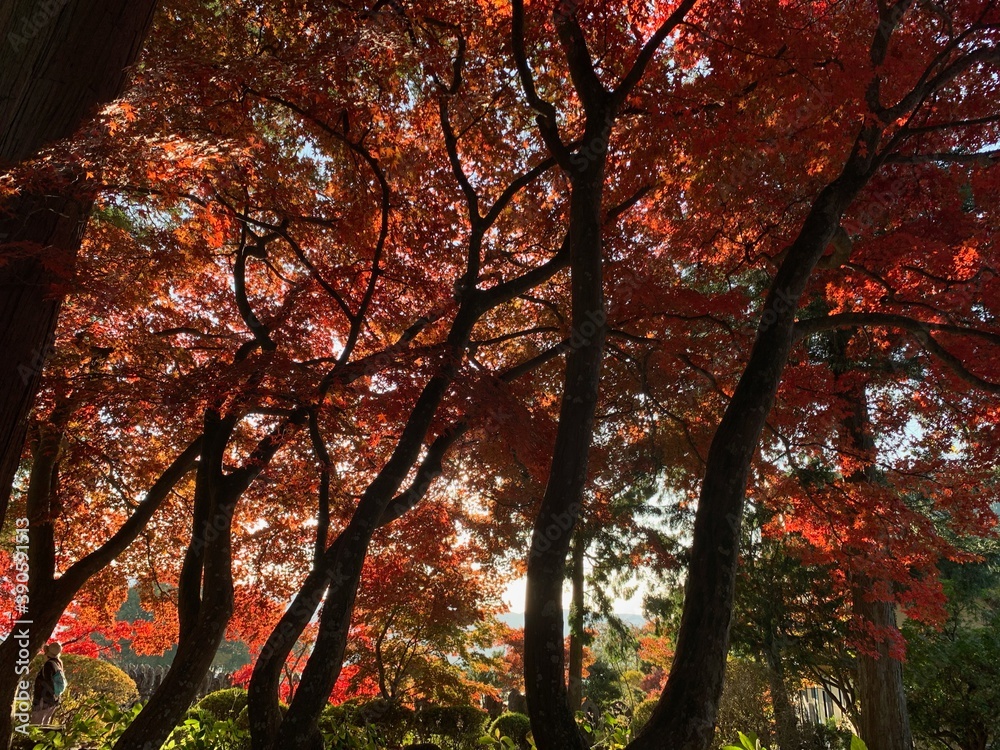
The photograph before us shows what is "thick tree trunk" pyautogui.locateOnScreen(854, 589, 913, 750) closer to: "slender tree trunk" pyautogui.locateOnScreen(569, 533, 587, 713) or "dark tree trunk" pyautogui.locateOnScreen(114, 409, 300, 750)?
"slender tree trunk" pyautogui.locateOnScreen(569, 533, 587, 713)

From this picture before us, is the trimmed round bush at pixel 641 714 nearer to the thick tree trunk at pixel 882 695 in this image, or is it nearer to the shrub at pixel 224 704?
the thick tree trunk at pixel 882 695

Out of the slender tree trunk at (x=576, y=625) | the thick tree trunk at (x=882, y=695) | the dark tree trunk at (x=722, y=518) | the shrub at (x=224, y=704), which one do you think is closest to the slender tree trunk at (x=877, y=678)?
the thick tree trunk at (x=882, y=695)

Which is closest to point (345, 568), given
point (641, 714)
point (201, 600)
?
point (201, 600)

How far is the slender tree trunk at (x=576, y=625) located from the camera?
12.1 metres

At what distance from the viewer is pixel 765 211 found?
24.7 feet

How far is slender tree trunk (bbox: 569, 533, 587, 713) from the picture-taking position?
12086mm

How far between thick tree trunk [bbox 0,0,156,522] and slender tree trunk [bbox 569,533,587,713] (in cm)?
1122

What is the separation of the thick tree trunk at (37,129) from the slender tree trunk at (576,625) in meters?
11.2

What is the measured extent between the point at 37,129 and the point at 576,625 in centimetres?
1241

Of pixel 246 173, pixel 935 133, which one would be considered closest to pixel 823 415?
pixel 935 133

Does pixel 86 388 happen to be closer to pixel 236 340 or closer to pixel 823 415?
pixel 236 340

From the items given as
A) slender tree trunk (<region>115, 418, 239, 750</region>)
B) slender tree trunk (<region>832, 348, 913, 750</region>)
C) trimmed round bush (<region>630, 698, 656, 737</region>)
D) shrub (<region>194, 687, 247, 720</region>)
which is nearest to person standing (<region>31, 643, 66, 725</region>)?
shrub (<region>194, 687, 247, 720</region>)

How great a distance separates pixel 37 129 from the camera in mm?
3072

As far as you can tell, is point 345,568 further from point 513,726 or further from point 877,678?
point 877,678
